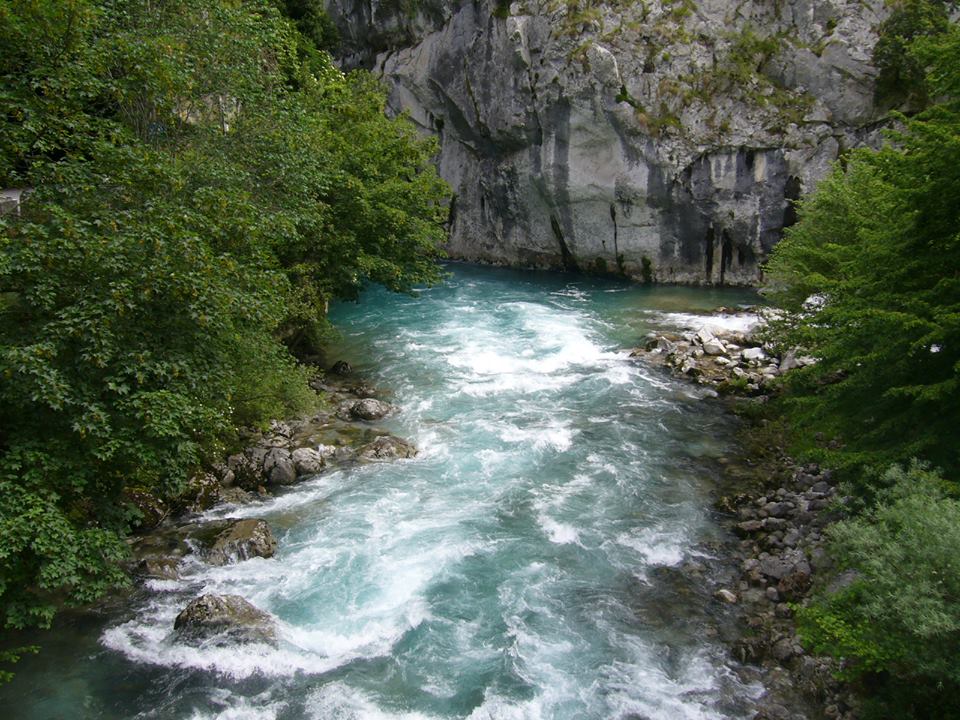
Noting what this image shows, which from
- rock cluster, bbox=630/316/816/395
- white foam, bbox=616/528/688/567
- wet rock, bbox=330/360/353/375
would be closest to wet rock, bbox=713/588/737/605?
white foam, bbox=616/528/688/567

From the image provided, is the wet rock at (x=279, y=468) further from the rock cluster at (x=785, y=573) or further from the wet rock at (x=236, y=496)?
the rock cluster at (x=785, y=573)

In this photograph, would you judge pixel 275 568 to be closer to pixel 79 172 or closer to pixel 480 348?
pixel 79 172

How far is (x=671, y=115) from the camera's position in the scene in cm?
3394

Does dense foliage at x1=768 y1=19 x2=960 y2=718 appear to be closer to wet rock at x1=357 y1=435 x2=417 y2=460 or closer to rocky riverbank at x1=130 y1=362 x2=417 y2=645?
A: rocky riverbank at x1=130 y1=362 x2=417 y2=645

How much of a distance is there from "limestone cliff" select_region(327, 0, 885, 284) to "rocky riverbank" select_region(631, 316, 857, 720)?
17.4m

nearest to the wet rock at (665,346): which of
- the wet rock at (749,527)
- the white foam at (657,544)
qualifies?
the wet rock at (749,527)

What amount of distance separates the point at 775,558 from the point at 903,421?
10.3ft

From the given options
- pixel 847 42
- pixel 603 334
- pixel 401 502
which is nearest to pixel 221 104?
pixel 401 502

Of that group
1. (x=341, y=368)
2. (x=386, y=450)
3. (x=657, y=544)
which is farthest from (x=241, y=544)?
(x=341, y=368)

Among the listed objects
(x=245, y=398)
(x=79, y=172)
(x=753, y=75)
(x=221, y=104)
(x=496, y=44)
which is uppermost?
(x=496, y=44)

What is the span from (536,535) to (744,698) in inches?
178

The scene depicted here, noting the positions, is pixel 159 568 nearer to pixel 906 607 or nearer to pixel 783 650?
pixel 783 650

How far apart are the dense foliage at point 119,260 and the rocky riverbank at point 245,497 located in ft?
3.29

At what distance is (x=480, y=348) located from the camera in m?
23.4
